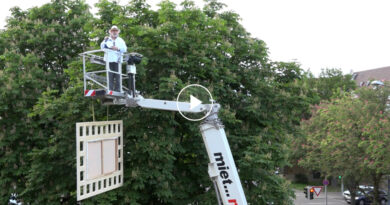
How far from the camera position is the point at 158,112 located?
11.1m

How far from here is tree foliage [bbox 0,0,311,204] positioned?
11.4 metres

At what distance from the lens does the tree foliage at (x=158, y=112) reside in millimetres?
11375

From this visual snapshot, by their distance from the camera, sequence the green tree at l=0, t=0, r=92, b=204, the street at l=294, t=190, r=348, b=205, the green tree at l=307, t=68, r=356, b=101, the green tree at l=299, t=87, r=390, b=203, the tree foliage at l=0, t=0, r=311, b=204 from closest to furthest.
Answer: the tree foliage at l=0, t=0, r=311, b=204, the green tree at l=0, t=0, r=92, b=204, the green tree at l=299, t=87, r=390, b=203, the street at l=294, t=190, r=348, b=205, the green tree at l=307, t=68, r=356, b=101

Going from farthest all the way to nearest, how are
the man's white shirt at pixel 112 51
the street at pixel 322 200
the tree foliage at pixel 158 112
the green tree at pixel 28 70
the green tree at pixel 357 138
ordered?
the street at pixel 322 200 → the green tree at pixel 357 138 → the green tree at pixel 28 70 → the tree foliage at pixel 158 112 → the man's white shirt at pixel 112 51

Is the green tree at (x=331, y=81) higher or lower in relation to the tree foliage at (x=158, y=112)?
higher

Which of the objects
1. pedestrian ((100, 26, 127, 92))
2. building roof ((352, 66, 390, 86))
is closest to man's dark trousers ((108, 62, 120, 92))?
pedestrian ((100, 26, 127, 92))

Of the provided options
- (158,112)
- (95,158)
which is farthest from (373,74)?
(95,158)

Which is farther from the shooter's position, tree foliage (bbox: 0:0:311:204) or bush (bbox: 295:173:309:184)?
bush (bbox: 295:173:309:184)

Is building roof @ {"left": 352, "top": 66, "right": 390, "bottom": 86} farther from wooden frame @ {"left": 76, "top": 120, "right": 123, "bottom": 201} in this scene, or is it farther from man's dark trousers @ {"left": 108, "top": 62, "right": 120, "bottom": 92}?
wooden frame @ {"left": 76, "top": 120, "right": 123, "bottom": 201}

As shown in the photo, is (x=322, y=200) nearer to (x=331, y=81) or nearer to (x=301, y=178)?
(x=301, y=178)

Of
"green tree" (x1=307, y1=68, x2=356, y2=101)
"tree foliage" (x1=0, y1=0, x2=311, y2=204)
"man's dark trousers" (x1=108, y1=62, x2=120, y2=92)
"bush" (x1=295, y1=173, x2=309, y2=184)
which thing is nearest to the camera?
"man's dark trousers" (x1=108, y1=62, x2=120, y2=92)

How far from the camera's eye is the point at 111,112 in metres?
11.7

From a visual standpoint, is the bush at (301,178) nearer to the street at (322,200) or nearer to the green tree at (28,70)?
the street at (322,200)

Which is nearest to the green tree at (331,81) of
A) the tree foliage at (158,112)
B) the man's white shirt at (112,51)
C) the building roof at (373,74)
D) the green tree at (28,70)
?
the building roof at (373,74)
